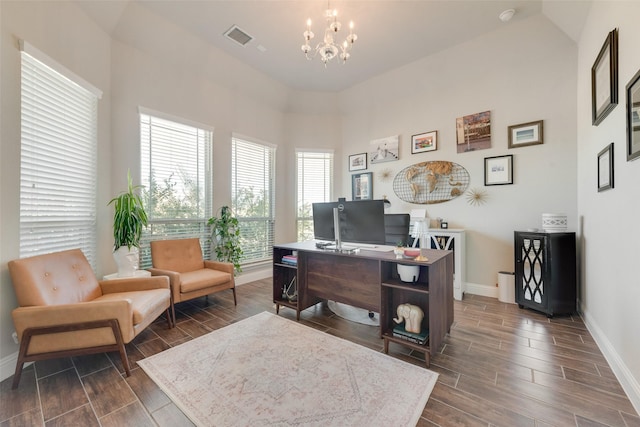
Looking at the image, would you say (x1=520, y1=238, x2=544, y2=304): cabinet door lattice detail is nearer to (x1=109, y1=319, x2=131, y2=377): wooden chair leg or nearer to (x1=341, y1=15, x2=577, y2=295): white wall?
(x1=341, y1=15, x2=577, y2=295): white wall

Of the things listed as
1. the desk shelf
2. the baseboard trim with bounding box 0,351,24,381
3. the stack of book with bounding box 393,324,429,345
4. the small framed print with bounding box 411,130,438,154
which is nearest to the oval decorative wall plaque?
the small framed print with bounding box 411,130,438,154

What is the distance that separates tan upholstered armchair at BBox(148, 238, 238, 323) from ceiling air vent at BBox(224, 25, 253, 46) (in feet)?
9.32

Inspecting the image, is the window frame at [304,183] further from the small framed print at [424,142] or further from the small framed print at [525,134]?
the small framed print at [525,134]

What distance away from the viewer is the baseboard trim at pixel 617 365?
1.59 metres

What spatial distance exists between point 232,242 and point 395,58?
3828 millimetres

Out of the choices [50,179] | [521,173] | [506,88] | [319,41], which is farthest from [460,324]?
[50,179]

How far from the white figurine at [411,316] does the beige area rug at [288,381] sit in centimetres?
28

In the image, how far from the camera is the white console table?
11.8ft

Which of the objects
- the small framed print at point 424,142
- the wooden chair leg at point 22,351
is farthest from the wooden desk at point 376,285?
the small framed print at point 424,142

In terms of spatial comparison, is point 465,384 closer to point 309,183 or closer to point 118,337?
point 118,337

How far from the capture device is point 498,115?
3.65 m

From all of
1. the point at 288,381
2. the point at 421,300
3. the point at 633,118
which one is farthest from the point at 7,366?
the point at 633,118

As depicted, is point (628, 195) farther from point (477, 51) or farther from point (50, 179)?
point (50, 179)

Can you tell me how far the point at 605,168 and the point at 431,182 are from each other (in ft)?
6.82
